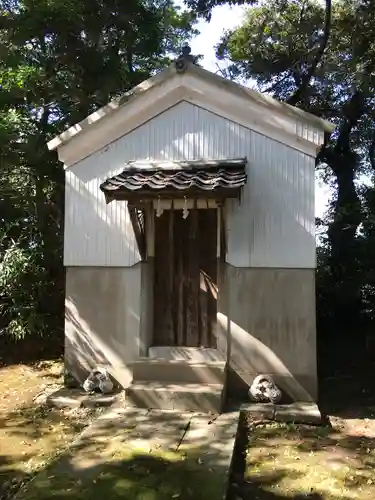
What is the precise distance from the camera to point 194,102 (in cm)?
797

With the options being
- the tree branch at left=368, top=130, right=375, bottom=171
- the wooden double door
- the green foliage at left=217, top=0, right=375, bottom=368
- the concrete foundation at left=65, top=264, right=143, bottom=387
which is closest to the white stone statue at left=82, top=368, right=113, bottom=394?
the concrete foundation at left=65, top=264, right=143, bottom=387

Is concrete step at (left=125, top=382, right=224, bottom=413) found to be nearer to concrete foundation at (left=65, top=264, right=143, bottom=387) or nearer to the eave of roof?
concrete foundation at (left=65, top=264, right=143, bottom=387)

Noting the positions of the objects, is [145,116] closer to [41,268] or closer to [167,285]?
[167,285]

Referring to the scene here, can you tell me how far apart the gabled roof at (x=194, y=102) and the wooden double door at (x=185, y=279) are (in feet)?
5.60

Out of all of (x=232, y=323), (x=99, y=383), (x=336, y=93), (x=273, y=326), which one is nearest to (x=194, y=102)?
(x=232, y=323)

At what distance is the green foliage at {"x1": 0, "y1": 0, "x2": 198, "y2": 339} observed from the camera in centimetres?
1056

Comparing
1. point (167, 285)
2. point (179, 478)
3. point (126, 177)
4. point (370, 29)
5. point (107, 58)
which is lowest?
point (179, 478)

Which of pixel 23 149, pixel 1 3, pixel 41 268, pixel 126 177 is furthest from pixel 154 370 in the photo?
pixel 1 3

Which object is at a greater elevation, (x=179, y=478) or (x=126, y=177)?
(x=126, y=177)

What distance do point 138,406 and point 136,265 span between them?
2231 millimetres

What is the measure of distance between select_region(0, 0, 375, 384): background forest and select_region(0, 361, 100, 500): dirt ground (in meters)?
2.07

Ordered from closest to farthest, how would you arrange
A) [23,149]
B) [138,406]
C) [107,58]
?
[138,406] → [23,149] → [107,58]

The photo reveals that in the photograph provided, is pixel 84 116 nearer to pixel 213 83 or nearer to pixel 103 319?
pixel 213 83

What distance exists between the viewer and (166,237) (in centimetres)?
822
